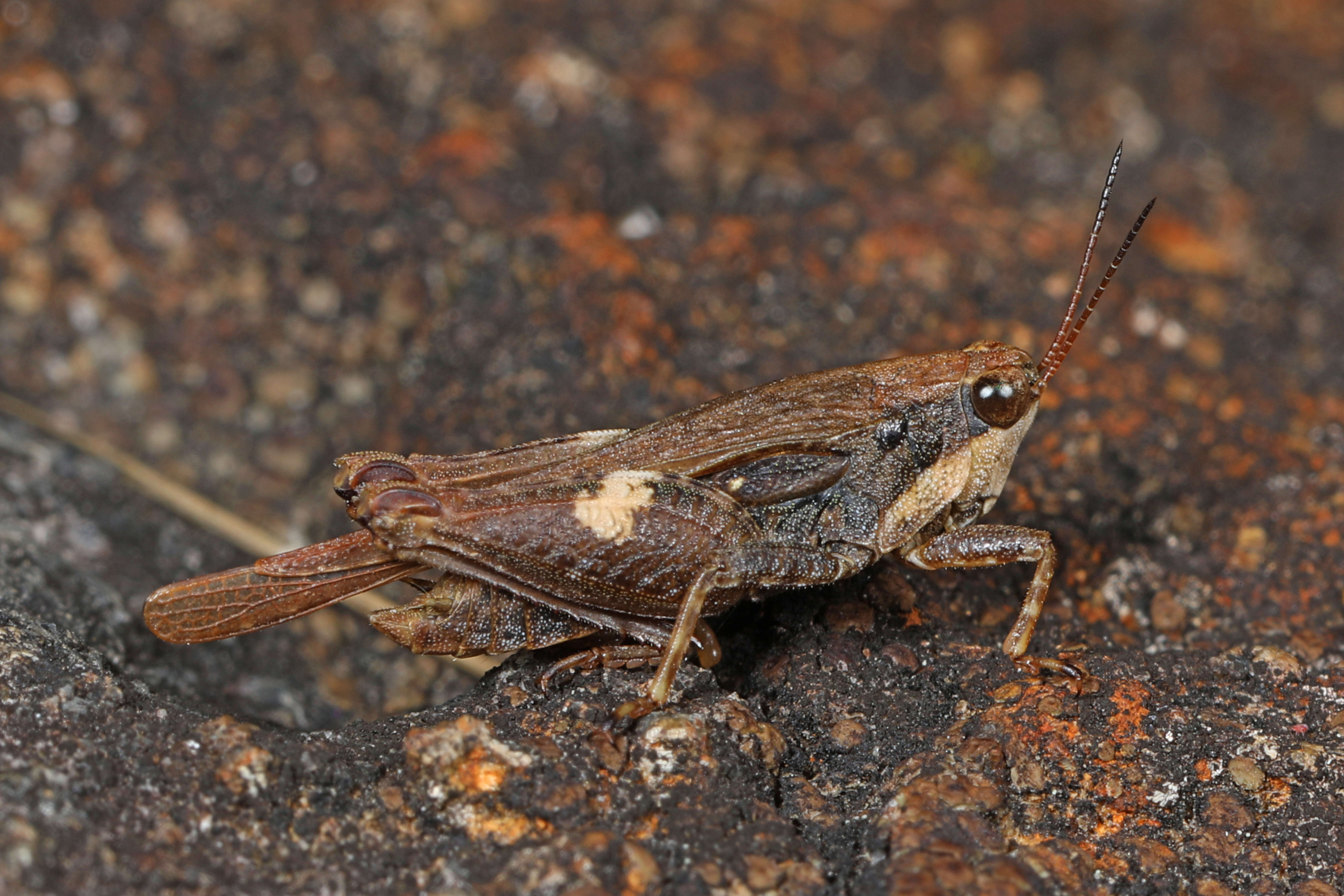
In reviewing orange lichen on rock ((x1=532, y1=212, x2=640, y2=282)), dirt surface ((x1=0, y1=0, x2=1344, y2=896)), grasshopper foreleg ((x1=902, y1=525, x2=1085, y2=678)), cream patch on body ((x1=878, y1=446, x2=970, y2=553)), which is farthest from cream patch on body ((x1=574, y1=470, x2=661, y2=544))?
orange lichen on rock ((x1=532, y1=212, x2=640, y2=282))

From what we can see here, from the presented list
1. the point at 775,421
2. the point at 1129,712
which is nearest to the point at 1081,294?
the point at 775,421

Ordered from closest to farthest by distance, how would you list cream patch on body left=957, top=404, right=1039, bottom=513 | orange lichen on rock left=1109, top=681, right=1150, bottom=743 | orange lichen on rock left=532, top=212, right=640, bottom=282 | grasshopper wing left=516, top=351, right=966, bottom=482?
1. orange lichen on rock left=1109, top=681, right=1150, bottom=743
2. grasshopper wing left=516, top=351, right=966, bottom=482
3. cream patch on body left=957, top=404, right=1039, bottom=513
4. orange lichen on rock left=532, top=212, right=640, bottom=282

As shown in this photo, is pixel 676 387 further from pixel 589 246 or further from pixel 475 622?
pixel 475 622

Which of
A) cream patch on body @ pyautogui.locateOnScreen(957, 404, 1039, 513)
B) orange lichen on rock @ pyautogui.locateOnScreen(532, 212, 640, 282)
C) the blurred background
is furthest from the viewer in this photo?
orange lichen on rock @ pyautogui.locateOnScreen(532, 212, 640, 282)

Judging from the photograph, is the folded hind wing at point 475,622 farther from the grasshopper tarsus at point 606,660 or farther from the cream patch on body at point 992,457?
the cream patch on body at point 992,457

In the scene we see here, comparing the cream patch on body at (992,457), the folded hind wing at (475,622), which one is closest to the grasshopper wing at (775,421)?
the cream patch on body at (992,457)

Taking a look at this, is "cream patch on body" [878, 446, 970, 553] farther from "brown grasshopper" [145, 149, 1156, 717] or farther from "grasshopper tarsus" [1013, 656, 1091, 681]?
"grasshopper tarsus" [1013, 656, 1091, 681]

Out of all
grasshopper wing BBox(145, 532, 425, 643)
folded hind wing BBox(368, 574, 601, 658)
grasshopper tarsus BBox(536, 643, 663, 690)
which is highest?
grasshopper wing BBox(145, 532, 425, 643)
